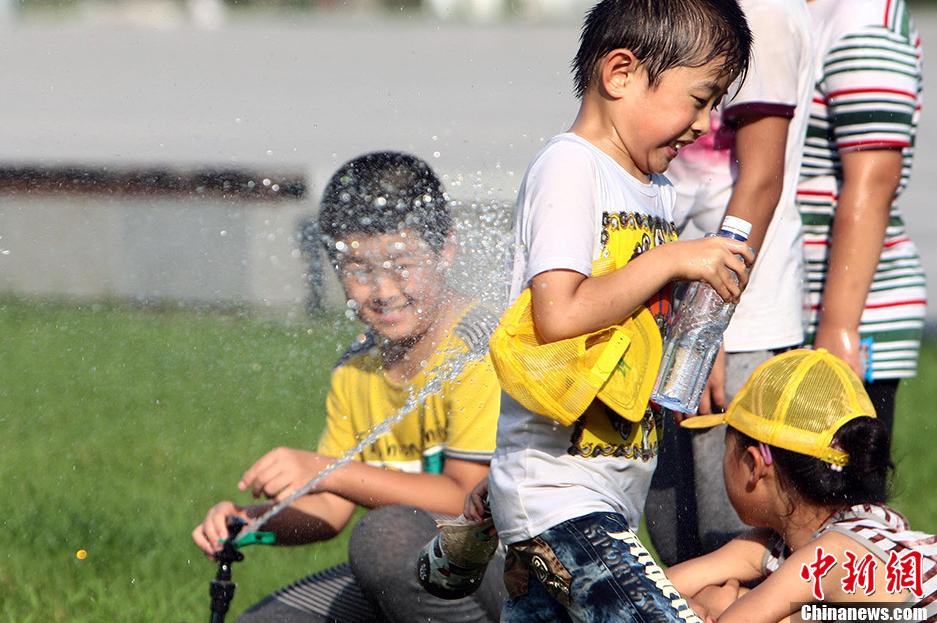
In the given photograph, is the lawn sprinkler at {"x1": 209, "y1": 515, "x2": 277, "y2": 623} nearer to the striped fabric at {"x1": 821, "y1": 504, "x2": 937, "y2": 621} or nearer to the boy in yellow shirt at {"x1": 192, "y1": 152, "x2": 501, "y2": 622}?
the boy in yellow shirt at {"x1": 192, "y1": 152, "x2": 501, "y2": 622}

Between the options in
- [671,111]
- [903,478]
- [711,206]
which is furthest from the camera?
[903,478]

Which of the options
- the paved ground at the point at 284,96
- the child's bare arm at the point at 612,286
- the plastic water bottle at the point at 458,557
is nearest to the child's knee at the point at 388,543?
the plastic water bottle at the point at 458,557

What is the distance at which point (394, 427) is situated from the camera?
3.09m

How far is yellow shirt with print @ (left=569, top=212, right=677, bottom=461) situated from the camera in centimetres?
229

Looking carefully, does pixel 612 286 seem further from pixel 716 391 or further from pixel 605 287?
pixel 716 391

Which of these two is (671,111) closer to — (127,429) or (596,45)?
(596,45)

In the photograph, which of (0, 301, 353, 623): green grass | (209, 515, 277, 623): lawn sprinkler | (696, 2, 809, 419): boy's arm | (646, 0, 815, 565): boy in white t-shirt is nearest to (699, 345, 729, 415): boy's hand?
(646, 0, 815, 565): boy in white t-shirt

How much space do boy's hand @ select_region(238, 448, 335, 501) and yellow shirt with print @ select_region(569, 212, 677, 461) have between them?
74cm

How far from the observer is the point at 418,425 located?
3.06 meters

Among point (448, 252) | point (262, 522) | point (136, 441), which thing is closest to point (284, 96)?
point (136, 441)

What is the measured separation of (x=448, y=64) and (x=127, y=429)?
873cm

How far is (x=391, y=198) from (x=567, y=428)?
0.99m

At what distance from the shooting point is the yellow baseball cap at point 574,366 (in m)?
2.17

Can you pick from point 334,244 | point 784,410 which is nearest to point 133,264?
point 334,244
